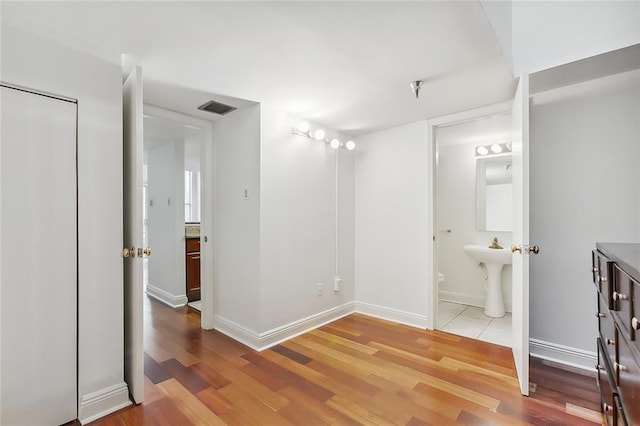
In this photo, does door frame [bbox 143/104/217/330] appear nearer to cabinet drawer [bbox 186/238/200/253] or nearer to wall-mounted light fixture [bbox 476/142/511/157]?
cabinet drawer [bbox 186/238/200/253]

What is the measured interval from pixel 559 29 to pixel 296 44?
176 centimetres

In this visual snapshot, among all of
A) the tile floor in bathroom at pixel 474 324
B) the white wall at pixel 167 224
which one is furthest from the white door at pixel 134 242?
the tile floor in bathroom at pixel 474 324

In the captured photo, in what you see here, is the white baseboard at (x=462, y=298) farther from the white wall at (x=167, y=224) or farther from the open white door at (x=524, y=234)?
the white wall at (x=167, y=224)

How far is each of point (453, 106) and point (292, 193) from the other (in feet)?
5.55

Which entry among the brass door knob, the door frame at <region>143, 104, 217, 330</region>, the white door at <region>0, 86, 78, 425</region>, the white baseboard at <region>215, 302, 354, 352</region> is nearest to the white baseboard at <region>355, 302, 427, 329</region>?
the white baseboard at <region>215, 302, 354, 352</region>

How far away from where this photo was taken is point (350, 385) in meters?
2.05

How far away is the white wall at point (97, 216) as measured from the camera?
5.61 feet

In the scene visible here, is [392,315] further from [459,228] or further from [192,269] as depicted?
[192,269]

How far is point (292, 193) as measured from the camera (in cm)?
292

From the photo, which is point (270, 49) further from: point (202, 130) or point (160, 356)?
point (160, 356)

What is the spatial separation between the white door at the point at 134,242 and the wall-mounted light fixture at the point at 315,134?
1.39 metres

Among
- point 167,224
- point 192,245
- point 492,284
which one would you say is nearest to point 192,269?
point 192,245

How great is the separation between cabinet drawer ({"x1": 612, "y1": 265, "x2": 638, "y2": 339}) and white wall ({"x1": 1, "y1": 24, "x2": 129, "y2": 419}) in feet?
8.06

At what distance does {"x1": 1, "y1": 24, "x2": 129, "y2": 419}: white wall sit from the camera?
1710 mm
